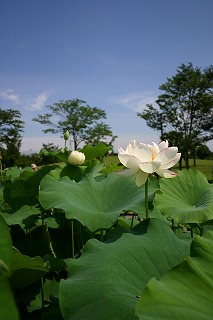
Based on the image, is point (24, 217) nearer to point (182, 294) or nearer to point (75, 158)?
point (75, 158)

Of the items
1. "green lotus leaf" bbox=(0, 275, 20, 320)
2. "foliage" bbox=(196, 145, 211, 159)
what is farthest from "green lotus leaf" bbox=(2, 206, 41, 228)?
"foliage" bbox=(196, 145, 211, 159)

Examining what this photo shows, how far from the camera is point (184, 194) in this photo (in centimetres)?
121

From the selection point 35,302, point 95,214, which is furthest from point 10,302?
point 35,302

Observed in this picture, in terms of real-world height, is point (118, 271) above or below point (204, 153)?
below

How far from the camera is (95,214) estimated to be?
0.85 m

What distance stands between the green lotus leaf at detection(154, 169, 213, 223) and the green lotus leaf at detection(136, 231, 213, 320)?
0.49 metres


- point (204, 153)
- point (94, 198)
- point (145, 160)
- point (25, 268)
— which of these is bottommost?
point (25, 268)

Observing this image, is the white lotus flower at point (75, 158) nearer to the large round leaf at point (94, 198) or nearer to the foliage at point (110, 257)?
the foliage at point (110, 257)

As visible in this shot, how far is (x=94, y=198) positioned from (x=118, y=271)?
1.57ft

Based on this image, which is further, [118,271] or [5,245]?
[118,271]

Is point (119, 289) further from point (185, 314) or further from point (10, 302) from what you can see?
point (10, 302)

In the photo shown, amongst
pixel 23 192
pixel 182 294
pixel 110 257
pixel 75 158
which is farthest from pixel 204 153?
pixel 182 294

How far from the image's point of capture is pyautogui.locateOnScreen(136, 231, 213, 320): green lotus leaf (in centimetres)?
38

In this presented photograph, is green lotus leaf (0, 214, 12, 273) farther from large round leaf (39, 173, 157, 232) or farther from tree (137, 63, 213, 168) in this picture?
tree (137, 63, 213, 168)
